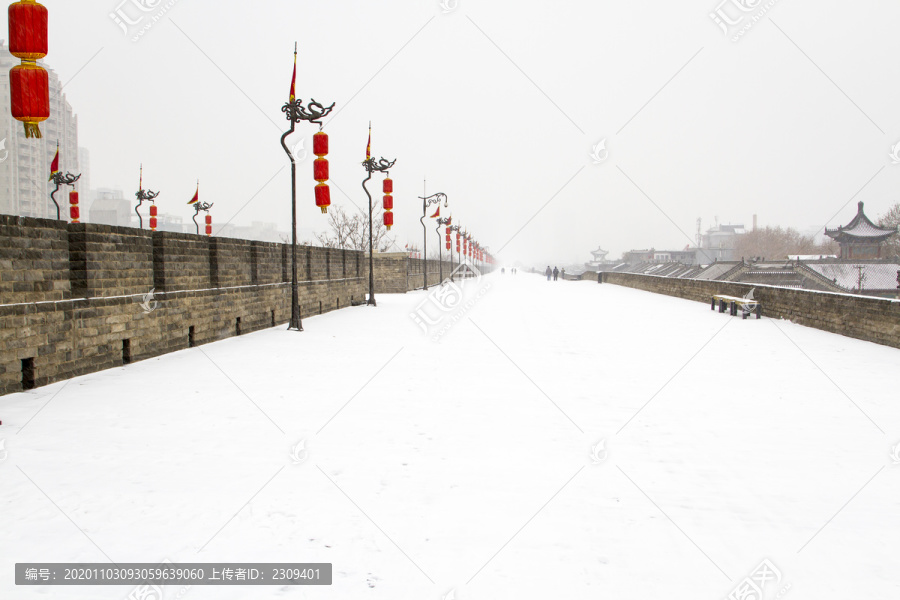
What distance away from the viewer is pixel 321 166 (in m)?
12.5

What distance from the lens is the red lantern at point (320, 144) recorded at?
12.3 m

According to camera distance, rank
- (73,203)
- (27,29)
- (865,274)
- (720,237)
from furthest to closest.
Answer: (720,237), (865,274), (73,203), (27,29)

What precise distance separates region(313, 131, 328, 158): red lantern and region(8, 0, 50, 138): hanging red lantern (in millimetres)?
7420

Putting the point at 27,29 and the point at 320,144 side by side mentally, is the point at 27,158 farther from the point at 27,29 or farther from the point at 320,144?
the point at 27,29

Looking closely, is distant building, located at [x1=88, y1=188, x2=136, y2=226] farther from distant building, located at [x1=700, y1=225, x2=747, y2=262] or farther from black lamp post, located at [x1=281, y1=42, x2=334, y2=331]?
distant building, located at [x1=700, y1=225, x2=747, y2=262]

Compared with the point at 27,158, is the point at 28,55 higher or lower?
lower

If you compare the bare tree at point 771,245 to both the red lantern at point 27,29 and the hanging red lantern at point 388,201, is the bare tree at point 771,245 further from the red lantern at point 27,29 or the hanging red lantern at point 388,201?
the red lantern at point 27,29

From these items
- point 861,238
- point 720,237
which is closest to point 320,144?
point 861,238

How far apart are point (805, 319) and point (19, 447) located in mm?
13905

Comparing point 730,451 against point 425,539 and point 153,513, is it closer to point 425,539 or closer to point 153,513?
point 425,539

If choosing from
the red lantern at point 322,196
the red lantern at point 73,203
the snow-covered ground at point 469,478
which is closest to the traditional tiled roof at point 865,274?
the red lantern at point 322,196

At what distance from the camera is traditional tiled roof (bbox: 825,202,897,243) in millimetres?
50497

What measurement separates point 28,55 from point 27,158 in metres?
89.6

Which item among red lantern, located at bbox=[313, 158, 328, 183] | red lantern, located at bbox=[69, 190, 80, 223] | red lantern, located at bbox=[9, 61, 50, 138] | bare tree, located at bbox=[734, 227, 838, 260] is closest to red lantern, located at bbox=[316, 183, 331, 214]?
red lantern, located at bbox=[313, 158, 328, 183]
